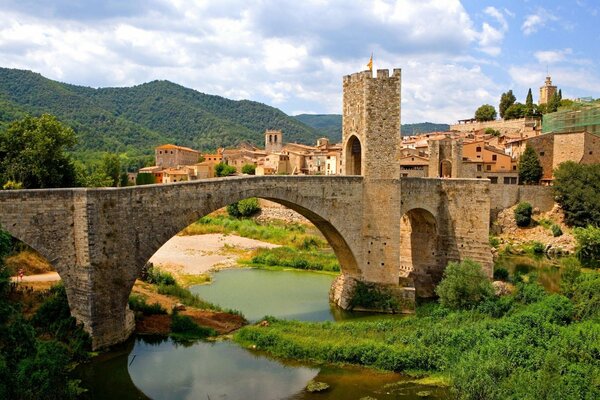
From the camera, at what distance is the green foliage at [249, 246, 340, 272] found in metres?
26.6

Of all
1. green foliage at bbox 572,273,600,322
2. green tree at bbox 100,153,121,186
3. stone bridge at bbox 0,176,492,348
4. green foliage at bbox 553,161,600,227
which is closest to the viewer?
stone bridge at bbox 0,176,492,348

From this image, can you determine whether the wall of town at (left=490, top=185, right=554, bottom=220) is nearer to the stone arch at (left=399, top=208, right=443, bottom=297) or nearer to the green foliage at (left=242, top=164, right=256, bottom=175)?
the stone arch at (left=399, top=208, right=443, bottom=297)

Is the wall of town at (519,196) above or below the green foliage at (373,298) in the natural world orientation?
above

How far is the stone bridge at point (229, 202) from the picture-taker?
13.2 meters

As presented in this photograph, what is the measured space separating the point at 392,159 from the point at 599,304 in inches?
316

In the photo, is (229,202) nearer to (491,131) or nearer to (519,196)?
(519,196)

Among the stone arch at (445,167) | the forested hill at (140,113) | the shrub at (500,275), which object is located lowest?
the shrub at (500,275)

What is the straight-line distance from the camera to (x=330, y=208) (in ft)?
60.8

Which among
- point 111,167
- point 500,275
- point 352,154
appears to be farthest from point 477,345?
point 111,167

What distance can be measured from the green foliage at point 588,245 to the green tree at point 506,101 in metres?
44.1

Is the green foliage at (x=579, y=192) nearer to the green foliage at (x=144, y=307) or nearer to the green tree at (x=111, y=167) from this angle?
the green foliage at (x=144, y=307)

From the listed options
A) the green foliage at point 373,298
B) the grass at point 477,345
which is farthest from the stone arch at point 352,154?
the grass at point 477,345

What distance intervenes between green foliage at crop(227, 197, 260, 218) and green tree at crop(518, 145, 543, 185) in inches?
853

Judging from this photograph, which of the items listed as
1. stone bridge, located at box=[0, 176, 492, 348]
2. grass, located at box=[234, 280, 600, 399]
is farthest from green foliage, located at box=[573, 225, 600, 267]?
grass, located at box=[234, 280, 600, 399]
